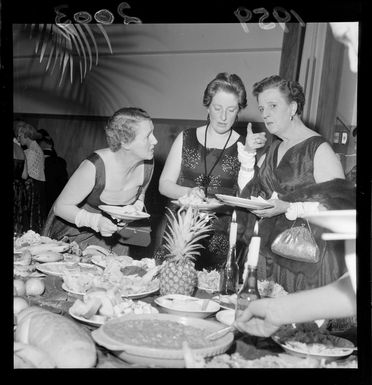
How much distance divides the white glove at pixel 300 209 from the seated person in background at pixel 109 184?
32.8 inches

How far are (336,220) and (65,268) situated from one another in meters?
1.49

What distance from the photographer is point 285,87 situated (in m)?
3.00

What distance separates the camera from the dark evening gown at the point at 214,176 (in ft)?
10.0

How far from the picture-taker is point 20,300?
2.37 meters

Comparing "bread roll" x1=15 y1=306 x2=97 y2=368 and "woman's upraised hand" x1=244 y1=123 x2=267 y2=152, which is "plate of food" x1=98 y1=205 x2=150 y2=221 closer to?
"woman's upraised hand" x1=244 y1=123 x2=267 y2=152

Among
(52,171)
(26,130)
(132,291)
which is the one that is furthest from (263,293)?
(26,130)

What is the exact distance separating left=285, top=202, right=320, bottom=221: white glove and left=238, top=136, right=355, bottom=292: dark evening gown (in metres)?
0.03

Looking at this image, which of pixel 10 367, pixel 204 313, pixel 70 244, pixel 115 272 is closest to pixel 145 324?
pixel 204 313

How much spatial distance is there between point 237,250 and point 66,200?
3.38 feet

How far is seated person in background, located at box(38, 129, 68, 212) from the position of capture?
3.04 m

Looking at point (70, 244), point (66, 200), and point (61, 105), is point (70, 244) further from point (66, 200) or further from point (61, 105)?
point (61, 105)

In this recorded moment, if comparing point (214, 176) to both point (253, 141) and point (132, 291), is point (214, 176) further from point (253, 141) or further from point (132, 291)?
point (132, 291)

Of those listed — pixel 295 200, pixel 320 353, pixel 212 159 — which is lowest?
pixel 320 353

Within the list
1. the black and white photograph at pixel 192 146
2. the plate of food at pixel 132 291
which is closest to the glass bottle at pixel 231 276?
the black and white photograph at pixel 192 146
